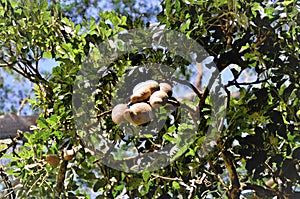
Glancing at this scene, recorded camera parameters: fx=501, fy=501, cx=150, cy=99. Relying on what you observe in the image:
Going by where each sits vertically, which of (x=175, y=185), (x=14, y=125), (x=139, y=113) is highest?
(x=14, y=125)

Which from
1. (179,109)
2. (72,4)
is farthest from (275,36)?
(72,4)

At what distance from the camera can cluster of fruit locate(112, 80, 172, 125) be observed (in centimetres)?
73

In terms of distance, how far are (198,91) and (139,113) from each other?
11cm

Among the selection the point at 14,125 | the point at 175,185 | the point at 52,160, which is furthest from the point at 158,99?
the point at 14,125

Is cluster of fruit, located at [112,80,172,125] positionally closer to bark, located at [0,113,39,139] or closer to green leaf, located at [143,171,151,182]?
green leaf, located at [143,171,151,182]

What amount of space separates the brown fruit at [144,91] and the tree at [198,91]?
0.04m

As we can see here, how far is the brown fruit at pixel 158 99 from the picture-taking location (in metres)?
0.72

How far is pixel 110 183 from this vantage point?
86cm

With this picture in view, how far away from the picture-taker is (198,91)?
79 cm

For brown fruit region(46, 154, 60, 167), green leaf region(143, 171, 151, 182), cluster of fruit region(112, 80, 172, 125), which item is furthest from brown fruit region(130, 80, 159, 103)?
brown fruit region(46, 154, 60, 167)

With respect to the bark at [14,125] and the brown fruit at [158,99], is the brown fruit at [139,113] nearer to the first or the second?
the brown fruit at [158,99]

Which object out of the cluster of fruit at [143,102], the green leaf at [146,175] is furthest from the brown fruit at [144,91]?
the green leaf at [146,175]

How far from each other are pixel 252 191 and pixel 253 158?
12 centimetres

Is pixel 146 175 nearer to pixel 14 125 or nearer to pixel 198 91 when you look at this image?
pixel 198 91
